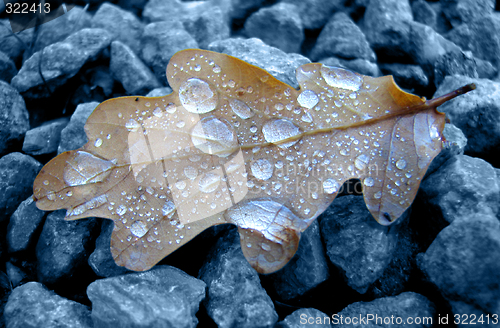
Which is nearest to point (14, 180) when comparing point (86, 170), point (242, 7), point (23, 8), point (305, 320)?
point (86, 170)

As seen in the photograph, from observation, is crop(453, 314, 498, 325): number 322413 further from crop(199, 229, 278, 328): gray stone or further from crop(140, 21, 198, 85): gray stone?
crop(140, 21, 198, 85): gray stone

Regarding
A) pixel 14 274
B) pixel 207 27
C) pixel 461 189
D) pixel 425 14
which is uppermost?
pixel 425 14

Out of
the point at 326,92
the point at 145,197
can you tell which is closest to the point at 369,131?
the point at 326,92

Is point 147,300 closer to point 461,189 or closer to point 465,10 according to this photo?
Result: point 461,189

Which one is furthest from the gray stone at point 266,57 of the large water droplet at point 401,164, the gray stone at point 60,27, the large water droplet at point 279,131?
the gray stone at point 60,27

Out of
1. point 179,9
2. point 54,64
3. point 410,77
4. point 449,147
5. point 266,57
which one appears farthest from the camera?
point 179,9

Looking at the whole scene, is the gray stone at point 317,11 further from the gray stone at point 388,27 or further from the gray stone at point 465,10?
the gray stone at point 465,10

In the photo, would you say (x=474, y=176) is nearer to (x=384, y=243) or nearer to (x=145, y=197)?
(x=384, y=243)
